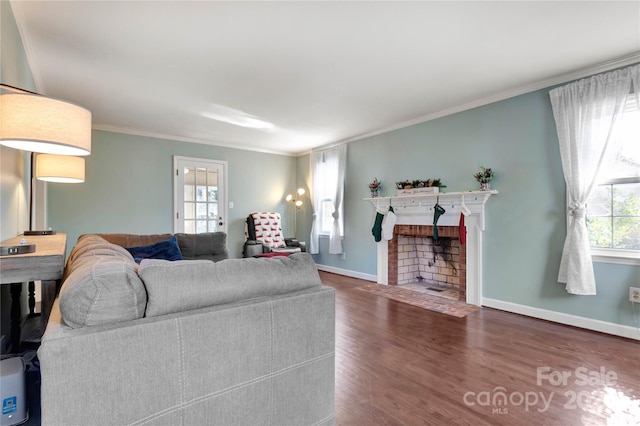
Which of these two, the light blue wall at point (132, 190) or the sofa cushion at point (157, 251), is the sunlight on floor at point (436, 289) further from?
the light blue wall at point (132, 190)

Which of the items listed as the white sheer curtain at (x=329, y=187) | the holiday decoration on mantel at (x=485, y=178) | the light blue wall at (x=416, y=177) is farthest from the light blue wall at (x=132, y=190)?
the holiday decoration on mantel at (x=485, y=178)

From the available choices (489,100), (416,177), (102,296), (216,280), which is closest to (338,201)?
(416,177)

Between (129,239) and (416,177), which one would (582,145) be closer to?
(416,177)

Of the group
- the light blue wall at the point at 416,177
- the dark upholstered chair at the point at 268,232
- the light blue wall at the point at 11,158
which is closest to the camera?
the light blue wall at the point at 11,158

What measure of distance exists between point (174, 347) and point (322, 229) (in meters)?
5.22

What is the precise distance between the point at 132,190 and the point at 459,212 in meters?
4.93

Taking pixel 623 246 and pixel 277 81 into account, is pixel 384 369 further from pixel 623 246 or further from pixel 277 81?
pixel 277 81

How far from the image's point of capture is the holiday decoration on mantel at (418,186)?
4.20 metres

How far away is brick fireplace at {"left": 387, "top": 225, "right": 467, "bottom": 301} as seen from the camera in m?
4.43

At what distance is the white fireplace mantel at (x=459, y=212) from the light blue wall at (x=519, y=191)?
0.09m

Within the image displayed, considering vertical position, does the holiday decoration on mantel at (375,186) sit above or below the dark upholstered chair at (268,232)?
above

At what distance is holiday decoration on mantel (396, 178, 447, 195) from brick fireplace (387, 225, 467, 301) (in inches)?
19.9

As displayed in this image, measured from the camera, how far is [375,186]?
4.99 m

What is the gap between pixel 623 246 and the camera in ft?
9.39
